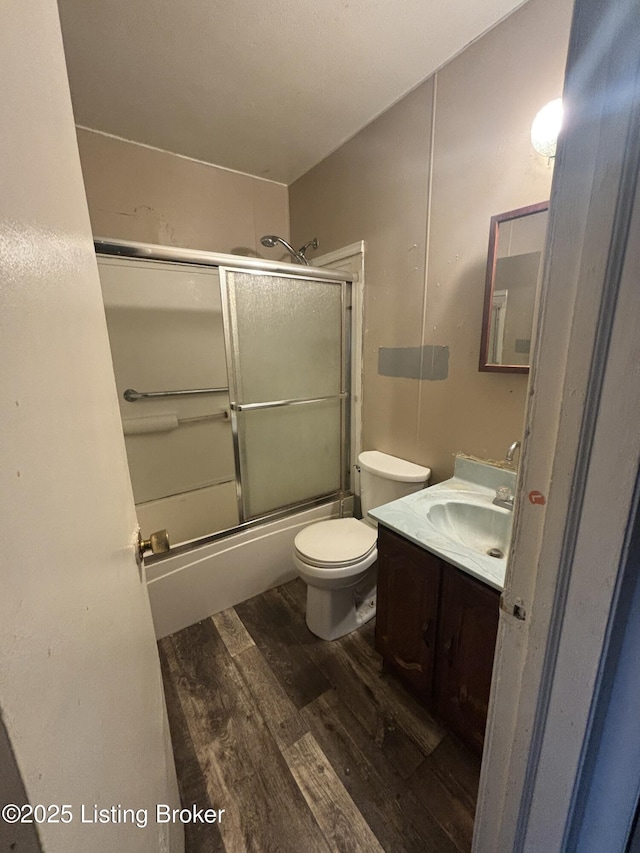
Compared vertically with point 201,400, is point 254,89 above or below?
above

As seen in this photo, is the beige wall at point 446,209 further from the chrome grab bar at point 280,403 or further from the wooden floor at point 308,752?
the wooden floor at point 308,752

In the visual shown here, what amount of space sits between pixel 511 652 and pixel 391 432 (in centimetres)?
134

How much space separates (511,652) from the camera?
0.58m

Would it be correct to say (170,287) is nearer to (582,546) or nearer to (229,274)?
(229,274)

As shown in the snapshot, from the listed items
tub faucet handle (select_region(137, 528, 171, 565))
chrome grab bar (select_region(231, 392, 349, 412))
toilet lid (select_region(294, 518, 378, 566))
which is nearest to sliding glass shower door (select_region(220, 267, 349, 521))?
chrome grab bar (select_region(231, 392, 349, 412))

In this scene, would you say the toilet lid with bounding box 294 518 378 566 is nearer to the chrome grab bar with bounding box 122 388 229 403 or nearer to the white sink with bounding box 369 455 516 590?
the white sink with bounding box 369 455 516 590

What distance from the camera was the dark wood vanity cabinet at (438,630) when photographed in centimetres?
101

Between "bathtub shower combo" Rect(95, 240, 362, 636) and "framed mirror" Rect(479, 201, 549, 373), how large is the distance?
853 mm

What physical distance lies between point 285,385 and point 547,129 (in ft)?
4.95

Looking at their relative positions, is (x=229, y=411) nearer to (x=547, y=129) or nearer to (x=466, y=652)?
(x=466, y=652)

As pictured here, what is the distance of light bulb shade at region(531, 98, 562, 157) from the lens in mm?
1034

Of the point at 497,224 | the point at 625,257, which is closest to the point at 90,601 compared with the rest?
the point at 625,257

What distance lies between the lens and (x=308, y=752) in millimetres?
1169

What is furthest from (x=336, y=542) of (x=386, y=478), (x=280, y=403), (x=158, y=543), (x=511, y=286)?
(x=511, y=286)
